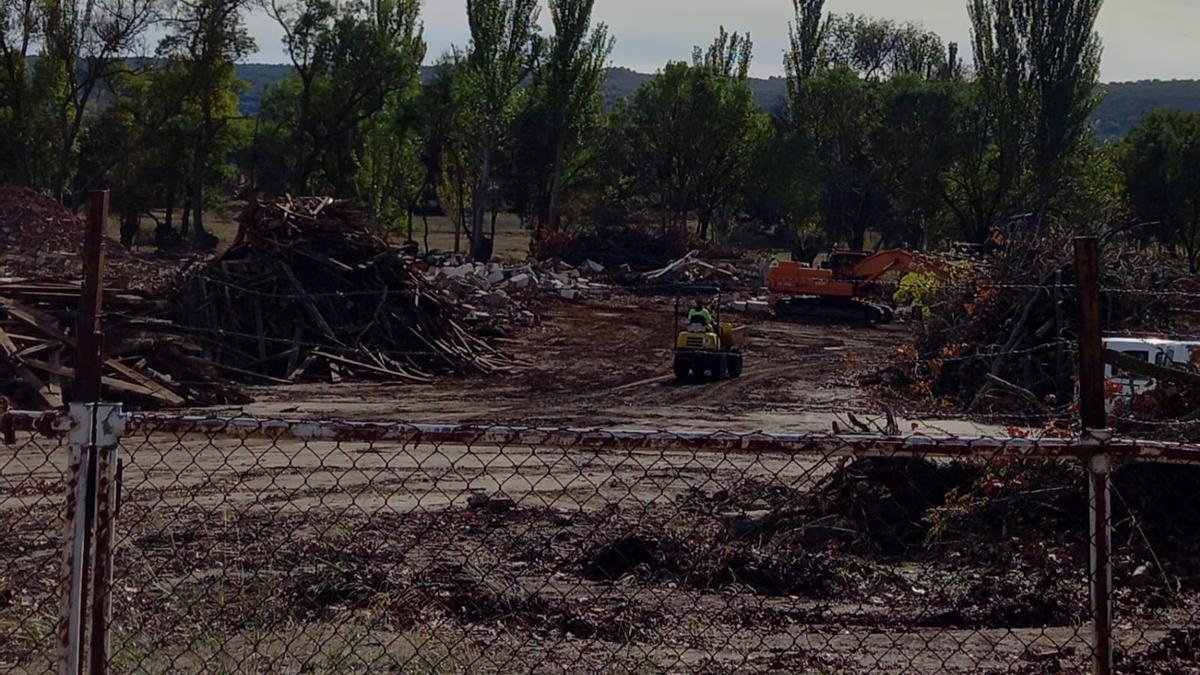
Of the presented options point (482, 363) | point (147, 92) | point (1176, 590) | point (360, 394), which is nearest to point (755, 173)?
point (147, 92)

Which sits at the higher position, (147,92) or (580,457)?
(147,92)

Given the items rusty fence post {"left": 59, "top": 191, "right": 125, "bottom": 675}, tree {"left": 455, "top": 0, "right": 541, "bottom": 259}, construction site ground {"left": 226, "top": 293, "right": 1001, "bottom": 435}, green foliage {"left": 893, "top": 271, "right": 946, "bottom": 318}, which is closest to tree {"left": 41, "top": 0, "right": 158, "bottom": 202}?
tree {"left": 455, "top": 0, "right": 541, "bottom": 259}

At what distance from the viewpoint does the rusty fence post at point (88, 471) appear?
4.13 m

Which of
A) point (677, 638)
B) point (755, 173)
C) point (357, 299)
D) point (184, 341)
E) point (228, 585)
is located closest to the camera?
point (677, 638)

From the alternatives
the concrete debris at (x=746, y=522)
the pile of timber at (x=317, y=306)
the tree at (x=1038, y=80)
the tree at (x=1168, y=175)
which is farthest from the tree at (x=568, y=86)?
the concrete debris at (x=746, y=522)

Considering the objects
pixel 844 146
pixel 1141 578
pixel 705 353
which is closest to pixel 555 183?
pixel 844 146

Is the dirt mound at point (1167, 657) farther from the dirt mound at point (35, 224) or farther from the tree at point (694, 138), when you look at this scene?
the tree at point (694, 138)

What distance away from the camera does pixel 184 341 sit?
70.4 ft

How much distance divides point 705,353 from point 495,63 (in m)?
32.0

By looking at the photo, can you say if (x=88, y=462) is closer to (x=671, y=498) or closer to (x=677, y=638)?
(x=677, y=638)

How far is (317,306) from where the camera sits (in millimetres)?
25219

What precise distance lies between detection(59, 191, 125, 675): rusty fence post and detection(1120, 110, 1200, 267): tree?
172 ft

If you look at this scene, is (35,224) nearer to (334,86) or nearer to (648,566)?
(334,86)

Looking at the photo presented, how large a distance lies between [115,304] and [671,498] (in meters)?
13.7
